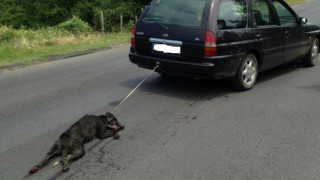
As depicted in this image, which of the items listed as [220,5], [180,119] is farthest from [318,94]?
[180,119]

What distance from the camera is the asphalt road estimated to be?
429cm

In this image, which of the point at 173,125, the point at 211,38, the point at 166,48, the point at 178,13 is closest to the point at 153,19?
the point at 178,13

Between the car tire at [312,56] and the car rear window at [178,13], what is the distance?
3858mm

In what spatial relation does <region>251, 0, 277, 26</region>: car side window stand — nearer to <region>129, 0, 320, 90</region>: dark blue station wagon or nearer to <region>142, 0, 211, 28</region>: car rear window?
<region>129, 0, 320, 90</region>: dark blue station wagon

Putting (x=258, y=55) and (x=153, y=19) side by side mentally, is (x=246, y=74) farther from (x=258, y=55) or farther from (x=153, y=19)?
(x=153, y=19)

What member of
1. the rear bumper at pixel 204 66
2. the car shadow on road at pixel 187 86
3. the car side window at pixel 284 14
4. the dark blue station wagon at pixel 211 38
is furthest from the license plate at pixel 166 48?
the car side window at pixel 284 14

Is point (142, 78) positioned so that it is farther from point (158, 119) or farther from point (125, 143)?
point (125, 143)

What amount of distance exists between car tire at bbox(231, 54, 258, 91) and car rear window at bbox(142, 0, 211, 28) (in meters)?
1.16

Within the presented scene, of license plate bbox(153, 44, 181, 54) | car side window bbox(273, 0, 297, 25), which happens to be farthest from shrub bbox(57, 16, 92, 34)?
license plate bbox(153, 44, 181, 54)

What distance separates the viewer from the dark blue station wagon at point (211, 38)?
667cm

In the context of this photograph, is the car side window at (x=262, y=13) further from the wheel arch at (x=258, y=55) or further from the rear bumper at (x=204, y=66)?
the rear bumper at (x=204, y=66)

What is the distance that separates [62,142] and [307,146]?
9.15 feet

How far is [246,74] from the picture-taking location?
7.43m

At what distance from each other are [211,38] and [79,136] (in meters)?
2.83
